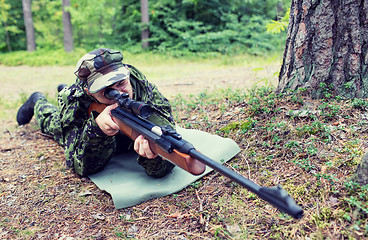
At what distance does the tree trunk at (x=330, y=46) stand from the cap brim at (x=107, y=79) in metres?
1.98

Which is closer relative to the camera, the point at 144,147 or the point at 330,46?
the point at 144,147

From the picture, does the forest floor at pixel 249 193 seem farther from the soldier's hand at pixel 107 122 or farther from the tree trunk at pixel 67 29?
the tree trunk at pixel 67 29

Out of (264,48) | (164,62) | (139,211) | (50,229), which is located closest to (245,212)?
(139,211)

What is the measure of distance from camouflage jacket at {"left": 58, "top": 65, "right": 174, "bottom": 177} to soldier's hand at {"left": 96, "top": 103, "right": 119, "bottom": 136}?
6.3 inches

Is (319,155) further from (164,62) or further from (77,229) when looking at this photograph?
(164,62)

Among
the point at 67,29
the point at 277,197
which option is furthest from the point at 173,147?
the point at 67,29

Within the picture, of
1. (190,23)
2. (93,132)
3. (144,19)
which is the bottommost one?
(93,132)

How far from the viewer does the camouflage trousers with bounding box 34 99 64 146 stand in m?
4.16

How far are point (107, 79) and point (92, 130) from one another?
1.95 ft

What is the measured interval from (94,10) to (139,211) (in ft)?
51.4

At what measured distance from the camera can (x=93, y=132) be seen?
2.91 m

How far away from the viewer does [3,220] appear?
8.46 ft

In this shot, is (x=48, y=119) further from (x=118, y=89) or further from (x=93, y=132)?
(x=118, y=89)

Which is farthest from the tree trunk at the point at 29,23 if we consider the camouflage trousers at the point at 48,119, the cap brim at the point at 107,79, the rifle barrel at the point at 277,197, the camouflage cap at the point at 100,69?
the rifle barrel at the point at 277,197
